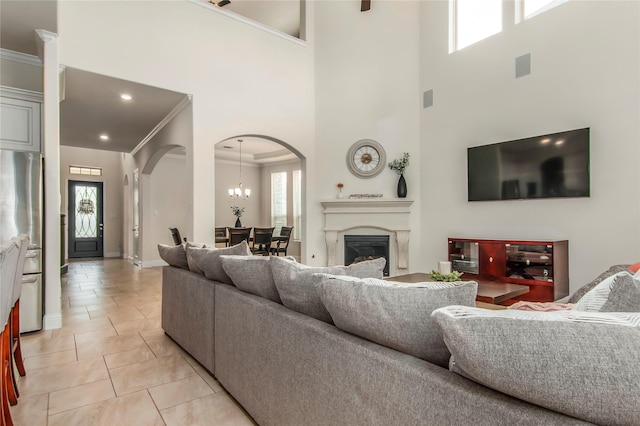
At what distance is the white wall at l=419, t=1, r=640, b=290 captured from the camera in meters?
3.66

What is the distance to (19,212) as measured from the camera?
329cm

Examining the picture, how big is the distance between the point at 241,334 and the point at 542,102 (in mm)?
4413

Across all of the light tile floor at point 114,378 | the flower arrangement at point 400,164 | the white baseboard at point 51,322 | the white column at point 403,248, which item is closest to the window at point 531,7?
the flower arrangement at point 400,164

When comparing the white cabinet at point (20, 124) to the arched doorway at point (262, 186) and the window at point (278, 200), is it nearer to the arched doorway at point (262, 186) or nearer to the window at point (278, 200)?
the arched doorway at point (262, 186)

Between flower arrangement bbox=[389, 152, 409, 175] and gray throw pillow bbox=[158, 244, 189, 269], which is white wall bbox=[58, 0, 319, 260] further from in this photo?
gray throw pillow bbox=[158, 244, 189, 269]

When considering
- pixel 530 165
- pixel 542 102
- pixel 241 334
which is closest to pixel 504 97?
pixel 542 102

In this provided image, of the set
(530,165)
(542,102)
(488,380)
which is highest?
(542,102)

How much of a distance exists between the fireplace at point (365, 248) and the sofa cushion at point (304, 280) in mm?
4228

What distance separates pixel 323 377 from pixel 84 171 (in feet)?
36.1

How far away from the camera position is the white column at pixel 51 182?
137 inches

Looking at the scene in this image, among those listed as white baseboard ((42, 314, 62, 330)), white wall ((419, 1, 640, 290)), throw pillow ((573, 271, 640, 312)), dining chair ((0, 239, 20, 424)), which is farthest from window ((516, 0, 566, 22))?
white baseboard ((42, 314, 62, 330))

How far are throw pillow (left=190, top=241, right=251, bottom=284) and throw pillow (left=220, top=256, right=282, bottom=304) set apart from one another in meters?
0.19

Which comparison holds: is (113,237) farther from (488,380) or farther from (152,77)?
(488,380)

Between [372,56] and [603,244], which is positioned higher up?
[372,56]
